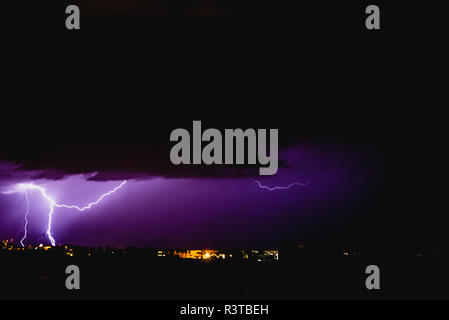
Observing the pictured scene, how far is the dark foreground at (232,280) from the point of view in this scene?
19062mm

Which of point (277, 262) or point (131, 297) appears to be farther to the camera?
point (277, 262)

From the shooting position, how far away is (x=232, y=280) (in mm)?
22688

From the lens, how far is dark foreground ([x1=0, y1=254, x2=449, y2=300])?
19.1 metres

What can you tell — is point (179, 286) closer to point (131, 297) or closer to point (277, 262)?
point (131, 297)

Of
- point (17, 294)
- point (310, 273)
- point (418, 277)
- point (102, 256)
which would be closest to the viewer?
point (17, 294)
